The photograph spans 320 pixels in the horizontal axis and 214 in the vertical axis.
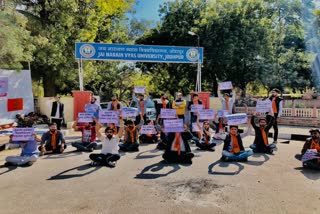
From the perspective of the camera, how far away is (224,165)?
27.3ft

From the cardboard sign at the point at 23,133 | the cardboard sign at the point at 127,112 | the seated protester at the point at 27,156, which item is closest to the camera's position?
the seated protester at the point at 27,156

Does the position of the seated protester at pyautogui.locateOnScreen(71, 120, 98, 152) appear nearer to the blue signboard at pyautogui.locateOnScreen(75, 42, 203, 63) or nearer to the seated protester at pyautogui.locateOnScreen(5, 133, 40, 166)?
the seated protester at pyautogui.locateOnScreen(5, 133, 40, 166)

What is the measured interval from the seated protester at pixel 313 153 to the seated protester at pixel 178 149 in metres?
2.75

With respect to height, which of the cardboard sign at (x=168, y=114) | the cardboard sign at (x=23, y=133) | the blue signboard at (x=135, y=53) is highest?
the blue signboard at (x=135, y=53)

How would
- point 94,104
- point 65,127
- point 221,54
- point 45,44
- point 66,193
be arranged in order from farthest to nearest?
point 221,54 < point 45,44 < point 65,127 < point 94,104 < point 66,193

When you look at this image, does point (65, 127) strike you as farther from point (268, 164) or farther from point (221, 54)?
point (221, 54)

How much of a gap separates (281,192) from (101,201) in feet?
10.7

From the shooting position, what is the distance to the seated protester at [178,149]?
857 centimetres

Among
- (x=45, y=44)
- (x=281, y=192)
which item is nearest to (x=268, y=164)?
(x=281, y=192)

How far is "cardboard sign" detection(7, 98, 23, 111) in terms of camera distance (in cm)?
1540

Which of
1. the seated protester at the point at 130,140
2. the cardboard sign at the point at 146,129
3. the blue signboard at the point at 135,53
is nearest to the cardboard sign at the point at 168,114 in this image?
the cardboard sign at the point at 146,129

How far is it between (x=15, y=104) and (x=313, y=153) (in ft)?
44.1

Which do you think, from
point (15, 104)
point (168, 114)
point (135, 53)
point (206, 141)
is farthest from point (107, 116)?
point (15, 104)

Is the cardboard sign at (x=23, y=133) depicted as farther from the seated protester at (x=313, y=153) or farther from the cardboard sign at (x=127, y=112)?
the seated protester at (x=313, y=153)
